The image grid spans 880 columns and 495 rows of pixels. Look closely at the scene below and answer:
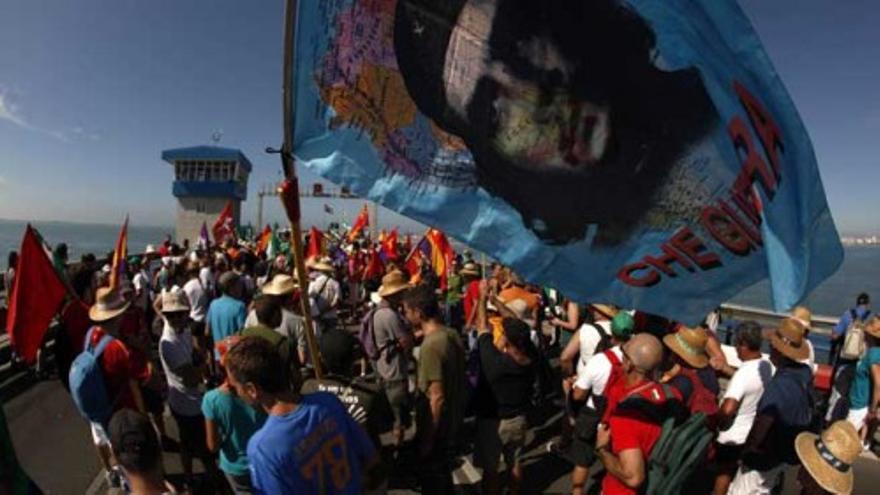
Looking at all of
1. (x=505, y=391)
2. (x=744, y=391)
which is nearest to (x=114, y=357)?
(x=505, y=391)

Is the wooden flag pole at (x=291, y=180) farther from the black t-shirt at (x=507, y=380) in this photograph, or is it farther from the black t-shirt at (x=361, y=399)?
the black t-shirt at (x=507, y=380)

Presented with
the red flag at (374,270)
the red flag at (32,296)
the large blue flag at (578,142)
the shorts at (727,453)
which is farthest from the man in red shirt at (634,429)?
the red flag at (374,270)

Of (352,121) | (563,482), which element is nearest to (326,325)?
(563,482)

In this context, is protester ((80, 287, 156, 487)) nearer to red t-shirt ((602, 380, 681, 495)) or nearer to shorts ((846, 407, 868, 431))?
red t-shirt ((602, 380, 681, 495))

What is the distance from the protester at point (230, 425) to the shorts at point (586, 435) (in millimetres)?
2906

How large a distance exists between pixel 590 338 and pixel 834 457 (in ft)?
8.83

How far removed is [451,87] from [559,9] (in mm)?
750

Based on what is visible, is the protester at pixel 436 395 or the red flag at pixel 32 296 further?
the red flag at pixel 32 296

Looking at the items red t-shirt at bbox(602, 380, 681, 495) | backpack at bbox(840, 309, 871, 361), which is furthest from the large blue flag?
backpack at bbox(840, 309, 871, 361)

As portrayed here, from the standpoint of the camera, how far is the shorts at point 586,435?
462cm

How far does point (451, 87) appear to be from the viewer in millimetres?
2879

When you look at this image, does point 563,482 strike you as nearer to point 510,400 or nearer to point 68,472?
point 510,400

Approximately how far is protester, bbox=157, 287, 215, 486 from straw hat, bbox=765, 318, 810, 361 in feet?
16.3

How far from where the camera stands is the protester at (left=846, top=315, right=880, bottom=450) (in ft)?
A: 16.9
